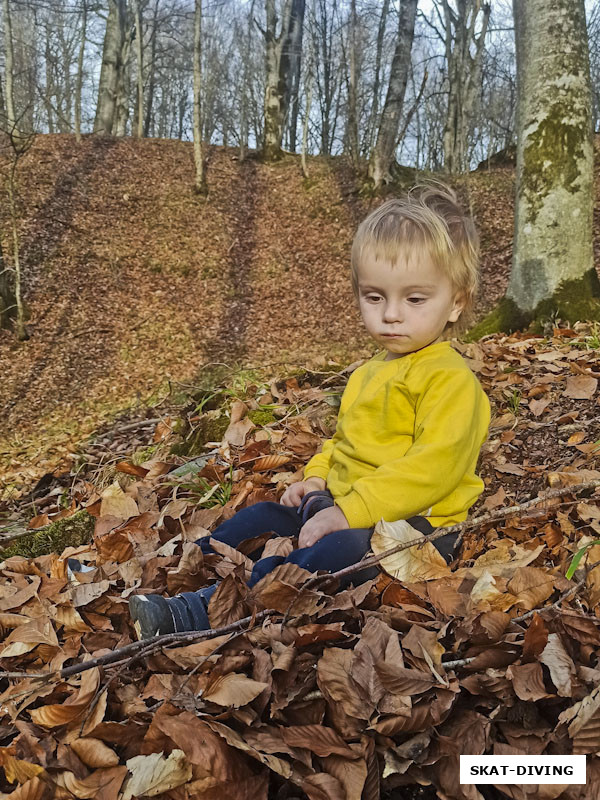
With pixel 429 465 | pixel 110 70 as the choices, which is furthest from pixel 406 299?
pixel 110 70

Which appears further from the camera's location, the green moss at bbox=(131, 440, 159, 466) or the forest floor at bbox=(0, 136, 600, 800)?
the green moss at bbox=(131, 440, 159, 466)

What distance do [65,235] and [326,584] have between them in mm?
13251

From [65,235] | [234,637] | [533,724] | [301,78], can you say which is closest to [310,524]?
[234,637]

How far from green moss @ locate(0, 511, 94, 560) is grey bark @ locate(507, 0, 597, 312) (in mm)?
3741


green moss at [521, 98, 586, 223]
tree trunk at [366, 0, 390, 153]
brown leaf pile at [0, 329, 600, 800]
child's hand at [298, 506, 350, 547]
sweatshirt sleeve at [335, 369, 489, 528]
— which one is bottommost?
brown leaf pile at [0, 329, 600, 800]

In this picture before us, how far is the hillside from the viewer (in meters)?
8.45

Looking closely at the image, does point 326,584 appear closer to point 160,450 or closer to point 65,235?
point 160,450

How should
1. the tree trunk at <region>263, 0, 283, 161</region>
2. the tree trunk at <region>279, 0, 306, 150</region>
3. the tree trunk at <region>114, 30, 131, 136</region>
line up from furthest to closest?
the tree trunk at <region>114, 30, 131, 136</region> < the tree trunk at <region>279, 0, 306, 150</region> < the tree trunk at <region>263, 0, 283, 161</region>

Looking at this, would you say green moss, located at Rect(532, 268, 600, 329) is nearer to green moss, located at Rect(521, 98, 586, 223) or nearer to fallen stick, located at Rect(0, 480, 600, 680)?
green moss, located at Rect(521, 98, 586, 223)

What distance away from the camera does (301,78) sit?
23062mm

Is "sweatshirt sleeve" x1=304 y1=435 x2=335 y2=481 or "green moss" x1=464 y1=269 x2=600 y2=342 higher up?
"green moss" x1=464 y1=269 x2=600 y2=342

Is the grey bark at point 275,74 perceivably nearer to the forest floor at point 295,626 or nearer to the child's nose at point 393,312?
the forest floor at point 295,626

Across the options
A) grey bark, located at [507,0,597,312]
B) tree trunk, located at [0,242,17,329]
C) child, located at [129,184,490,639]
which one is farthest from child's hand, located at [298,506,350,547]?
tree trunk, located at [0,242,17,329]

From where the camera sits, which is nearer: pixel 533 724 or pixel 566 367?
pixel 533 724
